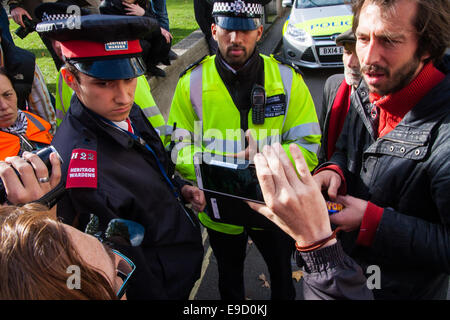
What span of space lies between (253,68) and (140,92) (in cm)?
85

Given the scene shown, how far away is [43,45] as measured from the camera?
7.59m

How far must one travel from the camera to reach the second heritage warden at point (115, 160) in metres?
1.47

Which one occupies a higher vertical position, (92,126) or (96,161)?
(92,126)

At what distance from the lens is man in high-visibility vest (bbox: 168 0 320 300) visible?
216 centimetres

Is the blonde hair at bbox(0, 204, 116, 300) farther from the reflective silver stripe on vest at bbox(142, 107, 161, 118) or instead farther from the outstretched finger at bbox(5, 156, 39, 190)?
the reflective silver stripe on vest at bbox(142, 107, 161, 118)

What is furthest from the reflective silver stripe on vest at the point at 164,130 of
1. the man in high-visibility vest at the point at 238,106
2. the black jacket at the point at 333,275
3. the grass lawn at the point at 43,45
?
the grass lawn at the point at 43,45

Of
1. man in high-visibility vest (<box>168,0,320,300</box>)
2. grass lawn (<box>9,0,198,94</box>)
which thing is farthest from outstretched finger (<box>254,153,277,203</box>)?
grass lawn (<box>9,0,198,94</box>)

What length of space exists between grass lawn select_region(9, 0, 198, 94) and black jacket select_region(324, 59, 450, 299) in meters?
5.12

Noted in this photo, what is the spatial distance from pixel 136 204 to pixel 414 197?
127 centimetres

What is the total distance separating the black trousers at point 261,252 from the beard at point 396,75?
1218 mm

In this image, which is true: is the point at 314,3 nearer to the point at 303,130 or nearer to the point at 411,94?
the point at 303,130

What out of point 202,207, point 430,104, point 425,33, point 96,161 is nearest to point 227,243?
point 202,207

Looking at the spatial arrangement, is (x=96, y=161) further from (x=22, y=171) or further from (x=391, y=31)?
(x=391, y=31)
